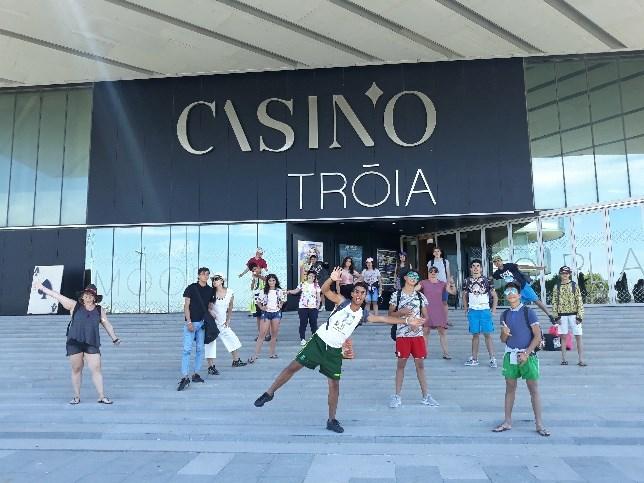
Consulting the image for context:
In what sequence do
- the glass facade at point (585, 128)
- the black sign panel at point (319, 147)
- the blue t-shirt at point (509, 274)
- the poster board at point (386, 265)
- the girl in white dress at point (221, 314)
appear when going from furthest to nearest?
the poster board at point (386, 265) < the black sign panel at point (319, 147) < the glass facade at point (585, 128) < the blue t-shirt at point (509, 274) < the girl in white dress at point (221, 314)

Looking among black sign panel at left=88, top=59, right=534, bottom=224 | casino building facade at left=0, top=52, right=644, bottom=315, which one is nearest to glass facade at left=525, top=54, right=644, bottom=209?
casino building facade at left=0, top=52, right=644, bottom=315

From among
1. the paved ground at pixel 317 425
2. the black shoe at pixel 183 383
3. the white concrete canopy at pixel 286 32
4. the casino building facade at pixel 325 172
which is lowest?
the paved ground at pixel 317 425

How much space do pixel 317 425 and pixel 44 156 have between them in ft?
57.3

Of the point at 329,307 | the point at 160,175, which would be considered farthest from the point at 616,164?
the point at 160,175

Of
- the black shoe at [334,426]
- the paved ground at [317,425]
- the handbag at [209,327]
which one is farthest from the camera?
the handbag at [209,327]

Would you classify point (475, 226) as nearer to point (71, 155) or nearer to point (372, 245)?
point (372, 245)

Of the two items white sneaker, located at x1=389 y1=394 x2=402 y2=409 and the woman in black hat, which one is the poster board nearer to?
white sneaker, located at x1=389 y1=394 x2=402 y2=409

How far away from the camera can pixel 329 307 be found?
654 inches

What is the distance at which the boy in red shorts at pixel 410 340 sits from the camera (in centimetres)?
630

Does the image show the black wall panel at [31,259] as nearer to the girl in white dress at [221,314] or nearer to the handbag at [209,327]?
the girl in white dress at [221,314]

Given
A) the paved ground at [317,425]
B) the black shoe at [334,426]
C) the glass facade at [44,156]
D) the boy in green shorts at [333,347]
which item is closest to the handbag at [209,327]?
the paved ground at [317,425]

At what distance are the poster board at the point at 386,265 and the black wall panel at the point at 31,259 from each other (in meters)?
10.8

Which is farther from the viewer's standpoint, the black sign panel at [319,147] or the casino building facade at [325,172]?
the black sign panel at [319,147]

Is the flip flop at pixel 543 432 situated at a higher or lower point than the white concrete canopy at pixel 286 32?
lower
